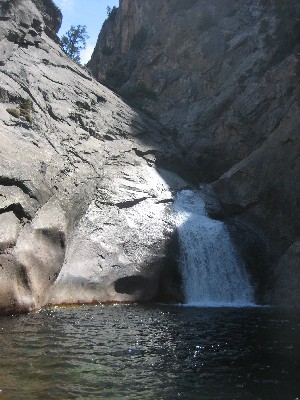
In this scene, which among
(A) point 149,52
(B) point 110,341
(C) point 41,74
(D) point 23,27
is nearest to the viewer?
(B) point 110,341

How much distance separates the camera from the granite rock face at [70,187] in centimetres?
2123

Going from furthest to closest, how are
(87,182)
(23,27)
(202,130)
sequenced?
(202,130) → (23,27) → (87,182)

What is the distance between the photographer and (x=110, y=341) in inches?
555

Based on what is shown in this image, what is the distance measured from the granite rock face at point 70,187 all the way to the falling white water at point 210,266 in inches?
44.4

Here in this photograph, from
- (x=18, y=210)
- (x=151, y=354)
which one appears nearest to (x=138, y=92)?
(x=18, y=210)

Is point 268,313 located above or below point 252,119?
below

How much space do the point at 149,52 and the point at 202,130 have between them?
21.5m

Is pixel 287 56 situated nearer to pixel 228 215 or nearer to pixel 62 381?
pixel 228 215

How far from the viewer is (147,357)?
12344 mm

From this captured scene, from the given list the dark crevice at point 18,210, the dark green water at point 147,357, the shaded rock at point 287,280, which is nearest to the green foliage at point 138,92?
the shaded rock at point 287,280

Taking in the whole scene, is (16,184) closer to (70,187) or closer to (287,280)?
(70,187)

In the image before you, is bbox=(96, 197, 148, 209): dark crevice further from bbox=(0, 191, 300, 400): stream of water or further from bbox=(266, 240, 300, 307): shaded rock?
bbox=(266, 240, 300, 307): shaded rock

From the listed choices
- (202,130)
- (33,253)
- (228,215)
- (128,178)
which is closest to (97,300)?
(33,253)

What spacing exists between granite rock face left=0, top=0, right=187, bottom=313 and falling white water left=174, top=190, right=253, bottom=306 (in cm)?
113
